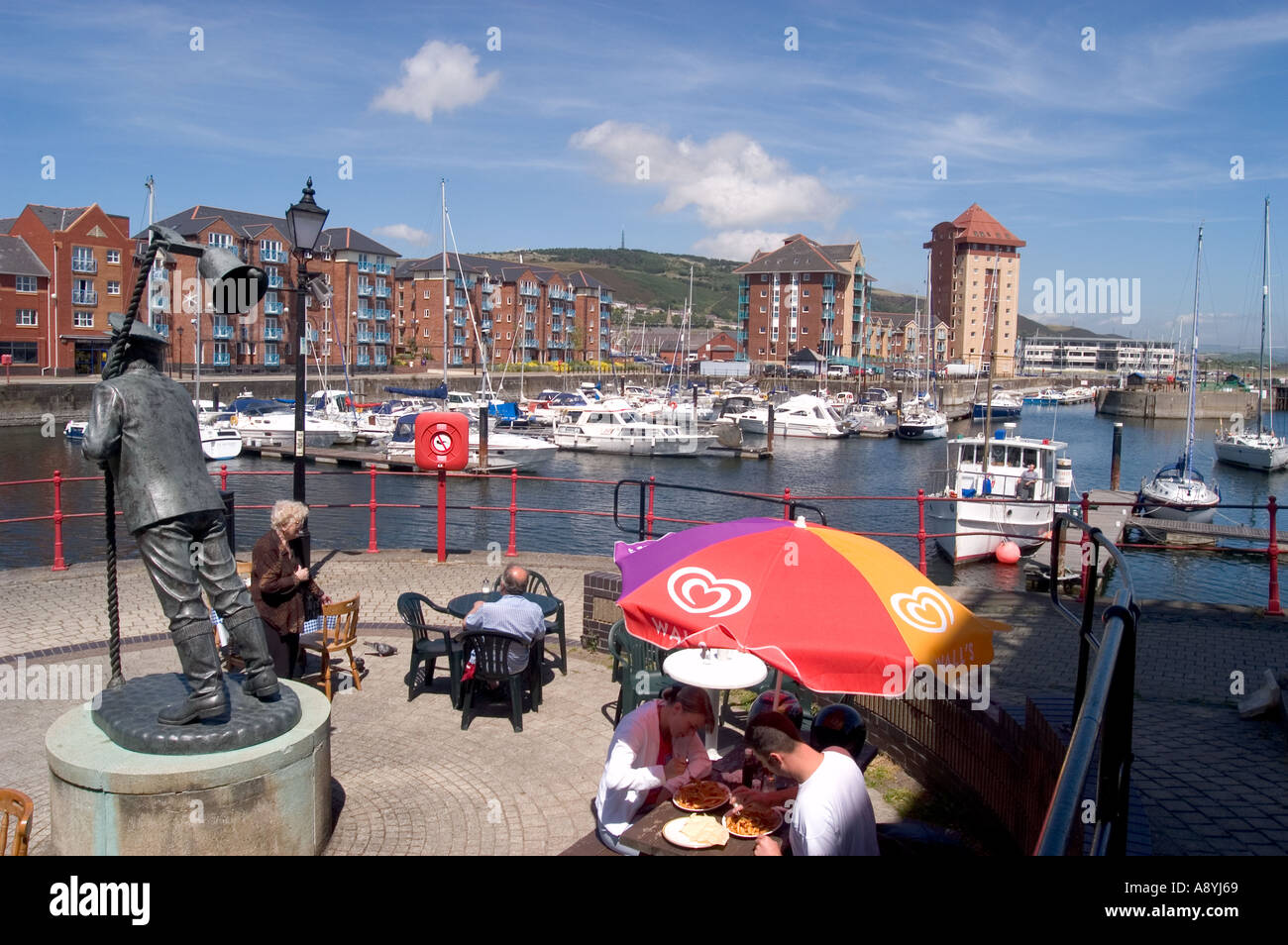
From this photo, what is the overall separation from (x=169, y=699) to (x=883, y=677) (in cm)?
391

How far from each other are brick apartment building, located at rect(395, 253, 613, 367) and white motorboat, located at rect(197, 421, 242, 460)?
163 feet

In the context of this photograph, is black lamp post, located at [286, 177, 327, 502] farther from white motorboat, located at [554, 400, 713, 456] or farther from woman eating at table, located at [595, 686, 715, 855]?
white motorboat, located at [554, 400, 713, 456]

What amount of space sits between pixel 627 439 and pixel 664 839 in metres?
50.6

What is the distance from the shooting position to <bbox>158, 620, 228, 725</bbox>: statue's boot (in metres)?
5.29

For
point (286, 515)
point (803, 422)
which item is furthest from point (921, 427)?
point (286, 515)

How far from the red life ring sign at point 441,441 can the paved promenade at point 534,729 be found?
7.86 feet

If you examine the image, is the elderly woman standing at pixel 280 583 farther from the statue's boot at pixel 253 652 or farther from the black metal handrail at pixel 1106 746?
the black metal handrail at pixel 1106 746

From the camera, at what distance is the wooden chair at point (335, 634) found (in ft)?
27.4

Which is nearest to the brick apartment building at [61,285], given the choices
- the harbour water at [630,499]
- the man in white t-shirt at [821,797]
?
the harbour water at [630,499]

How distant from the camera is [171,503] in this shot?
5.25m

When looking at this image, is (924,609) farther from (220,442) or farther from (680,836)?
(220,442)

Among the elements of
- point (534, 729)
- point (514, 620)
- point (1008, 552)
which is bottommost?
point (1008, 552)

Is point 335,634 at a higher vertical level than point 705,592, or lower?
lower
